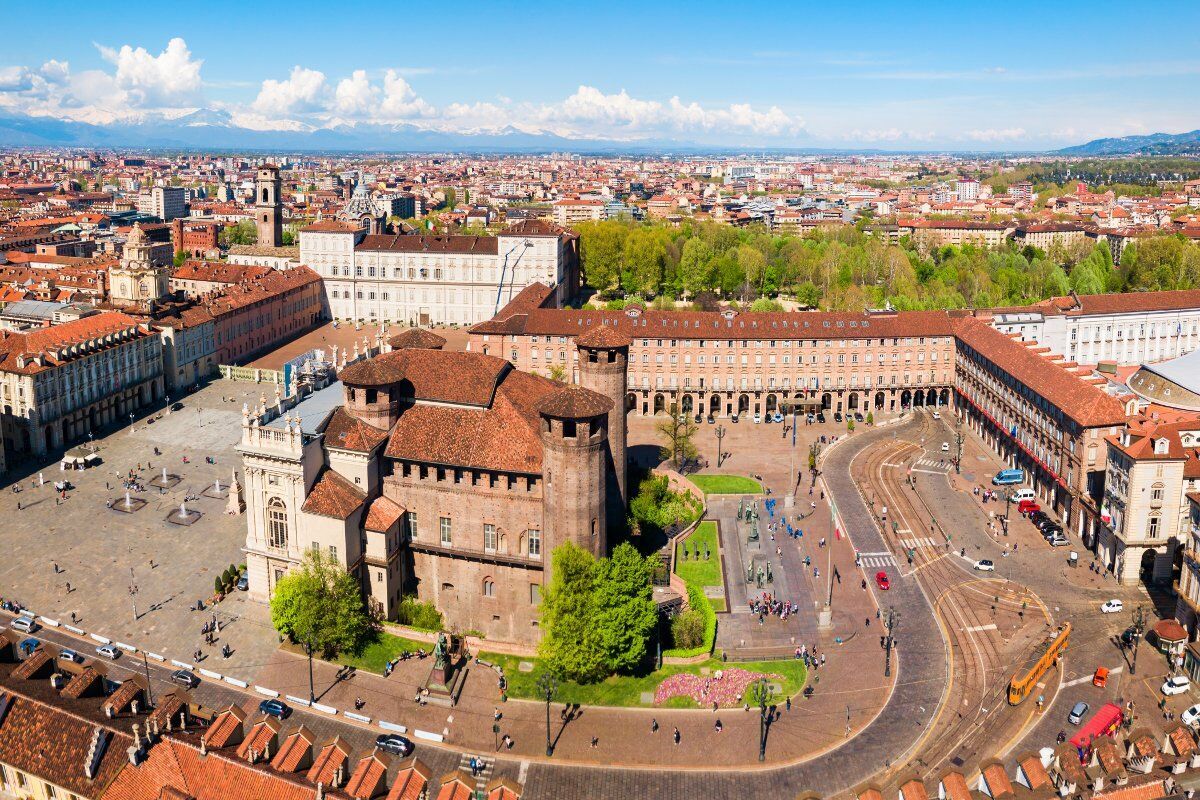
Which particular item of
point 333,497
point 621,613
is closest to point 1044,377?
point 621,613

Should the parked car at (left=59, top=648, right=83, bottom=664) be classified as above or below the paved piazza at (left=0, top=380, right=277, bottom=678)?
below

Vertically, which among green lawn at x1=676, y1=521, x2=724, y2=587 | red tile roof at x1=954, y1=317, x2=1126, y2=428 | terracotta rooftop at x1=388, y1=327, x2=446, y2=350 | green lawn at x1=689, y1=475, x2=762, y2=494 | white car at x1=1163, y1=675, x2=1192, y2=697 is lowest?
white car at x1=1163, y1=675, x2=1192, y2=697

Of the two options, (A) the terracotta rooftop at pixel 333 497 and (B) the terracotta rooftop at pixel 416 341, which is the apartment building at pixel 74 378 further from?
(A) the terracotta rooftop at pixel 333 497

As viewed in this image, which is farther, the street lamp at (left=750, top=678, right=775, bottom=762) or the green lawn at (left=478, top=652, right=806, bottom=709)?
the green lawn at (left=478, top=652, right=806, bottom=709)

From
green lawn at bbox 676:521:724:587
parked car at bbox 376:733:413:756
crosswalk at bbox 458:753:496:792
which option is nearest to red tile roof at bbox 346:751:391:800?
crosswalk at bbox 458:753:496:792

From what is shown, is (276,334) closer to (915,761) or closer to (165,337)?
(165,337)

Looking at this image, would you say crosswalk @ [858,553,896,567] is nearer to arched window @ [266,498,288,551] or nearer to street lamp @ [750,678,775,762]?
street lamp @ [750,678,775,762]

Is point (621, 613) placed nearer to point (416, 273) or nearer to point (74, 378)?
point (74, 378)

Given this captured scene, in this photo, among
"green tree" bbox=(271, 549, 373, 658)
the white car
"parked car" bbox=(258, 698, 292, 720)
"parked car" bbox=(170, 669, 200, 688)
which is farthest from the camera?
"green tree" bbox=(271, 549, 373, 658)
